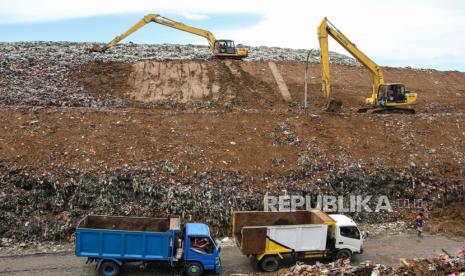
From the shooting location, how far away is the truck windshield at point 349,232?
13.4 metres

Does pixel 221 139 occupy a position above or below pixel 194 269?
above

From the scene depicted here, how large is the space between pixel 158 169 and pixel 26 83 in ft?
38.9

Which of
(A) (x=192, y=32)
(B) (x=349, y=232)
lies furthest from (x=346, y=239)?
(A) (x=192, y=32)

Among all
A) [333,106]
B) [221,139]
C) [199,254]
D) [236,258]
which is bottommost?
[236,258]

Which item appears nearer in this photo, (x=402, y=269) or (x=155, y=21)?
(x=402, y=269)

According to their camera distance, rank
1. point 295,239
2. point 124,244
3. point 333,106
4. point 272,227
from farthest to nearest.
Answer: point 333,106, point 295,239, point 272,227, point 124,244

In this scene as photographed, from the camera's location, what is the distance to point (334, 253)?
43.9 feet

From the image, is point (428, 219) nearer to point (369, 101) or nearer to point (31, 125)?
point (369, 101)

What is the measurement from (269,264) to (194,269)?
7.33 ft

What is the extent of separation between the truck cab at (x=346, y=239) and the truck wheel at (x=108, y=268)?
6357 mm

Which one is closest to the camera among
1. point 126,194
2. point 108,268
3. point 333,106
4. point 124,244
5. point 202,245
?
point 124,244

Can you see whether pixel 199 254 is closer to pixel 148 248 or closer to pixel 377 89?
pixel 148 248

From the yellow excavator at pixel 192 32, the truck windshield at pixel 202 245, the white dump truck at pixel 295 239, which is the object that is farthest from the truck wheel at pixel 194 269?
the yellow excavator at pixel 192 32

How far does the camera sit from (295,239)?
1290cm
